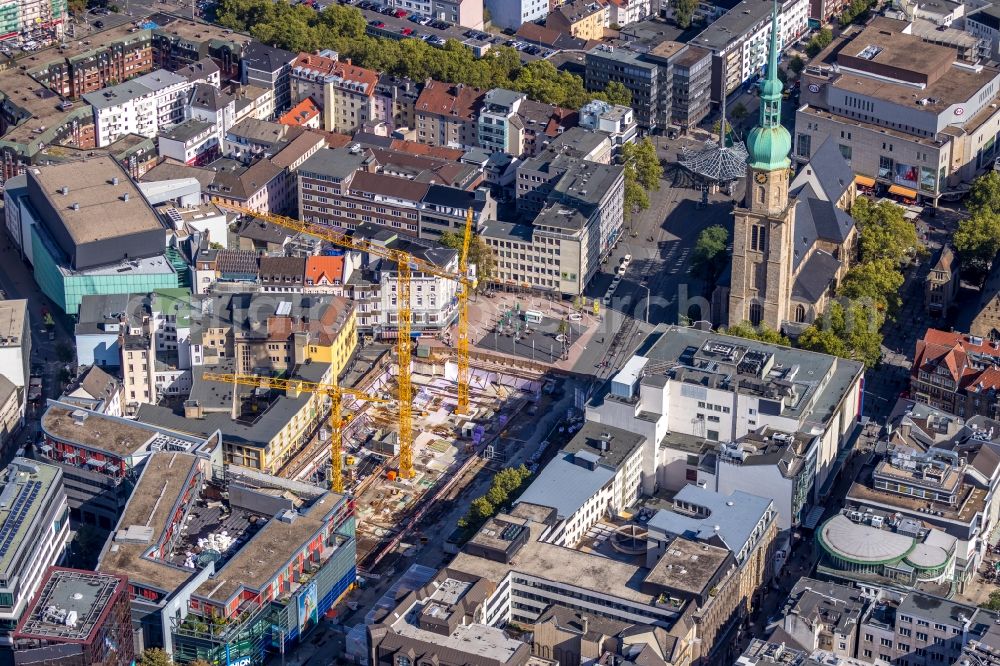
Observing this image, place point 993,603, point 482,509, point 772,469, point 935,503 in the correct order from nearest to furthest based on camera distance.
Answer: point 993,603, point 935,503, point 772,469, point 482,509

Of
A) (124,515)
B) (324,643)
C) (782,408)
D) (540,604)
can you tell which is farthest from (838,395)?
(124,515)

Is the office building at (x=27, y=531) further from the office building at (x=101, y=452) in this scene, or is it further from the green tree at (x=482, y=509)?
the green tree at (x=482, y=509)

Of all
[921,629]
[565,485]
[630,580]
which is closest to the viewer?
[921,629]

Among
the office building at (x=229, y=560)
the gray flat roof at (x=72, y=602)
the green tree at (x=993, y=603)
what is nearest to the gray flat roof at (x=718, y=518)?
the green tree at (x=993, y=603)

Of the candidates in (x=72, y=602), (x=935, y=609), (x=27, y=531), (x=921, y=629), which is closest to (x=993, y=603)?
(x=935, y=609)

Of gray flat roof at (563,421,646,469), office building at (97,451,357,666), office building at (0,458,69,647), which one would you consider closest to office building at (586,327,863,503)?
gray flat roof at (563,421,646,469)

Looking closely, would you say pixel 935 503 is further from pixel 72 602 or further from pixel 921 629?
pixel 72 602
